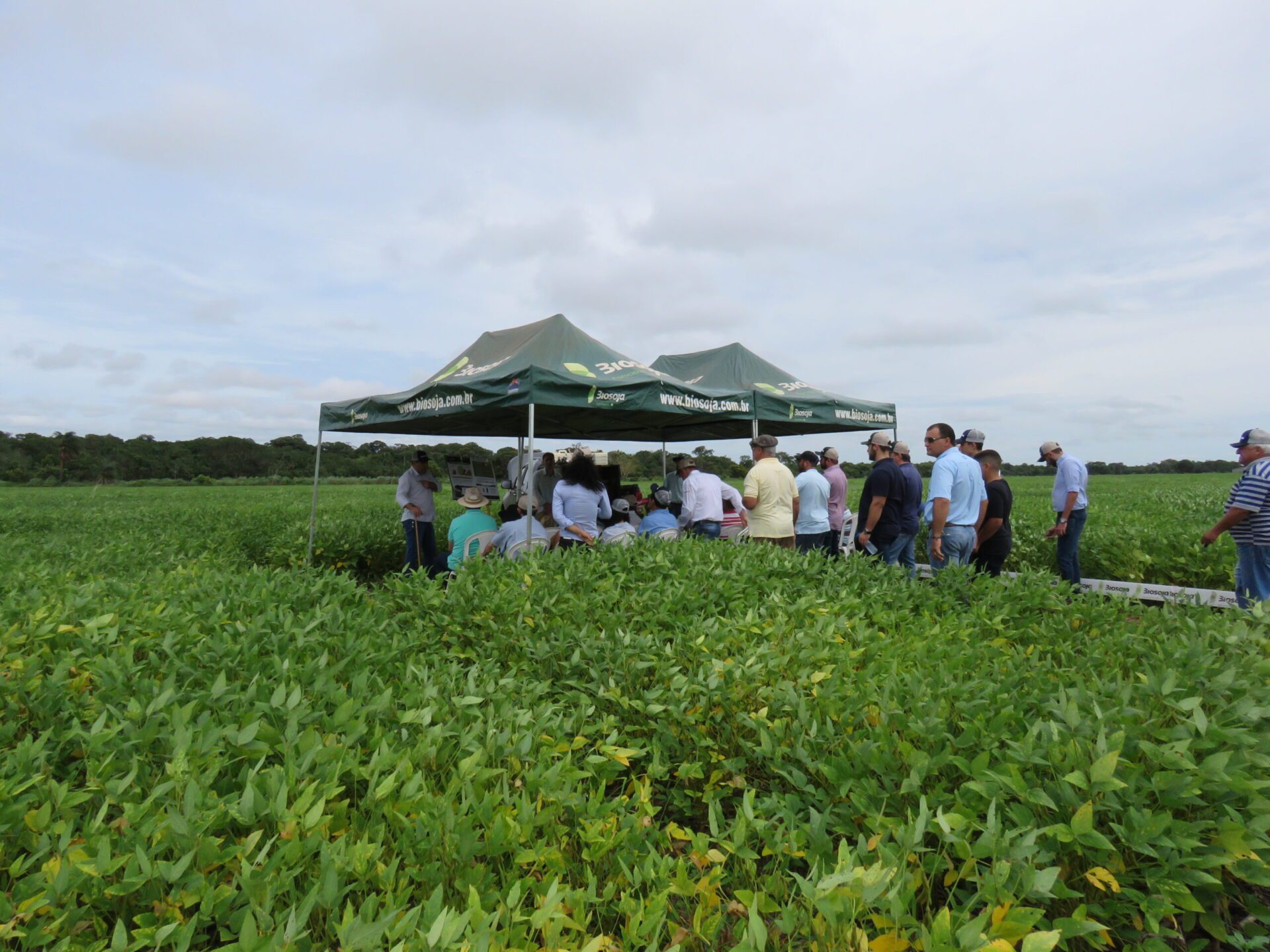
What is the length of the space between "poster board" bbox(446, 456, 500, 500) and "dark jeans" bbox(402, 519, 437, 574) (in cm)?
68

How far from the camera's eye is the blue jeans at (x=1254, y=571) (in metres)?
6.42

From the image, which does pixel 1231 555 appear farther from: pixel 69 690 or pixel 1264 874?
pixel 69 690

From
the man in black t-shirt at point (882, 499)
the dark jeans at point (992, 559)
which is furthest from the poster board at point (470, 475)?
the dark jeans at point (992, 559)

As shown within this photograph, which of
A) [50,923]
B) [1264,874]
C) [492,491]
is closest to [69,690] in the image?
[50,923]

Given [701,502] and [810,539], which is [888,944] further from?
[810,539]

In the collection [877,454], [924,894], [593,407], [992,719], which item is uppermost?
[593,407]

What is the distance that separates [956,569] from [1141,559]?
6.06m

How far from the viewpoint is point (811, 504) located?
28.3 feet

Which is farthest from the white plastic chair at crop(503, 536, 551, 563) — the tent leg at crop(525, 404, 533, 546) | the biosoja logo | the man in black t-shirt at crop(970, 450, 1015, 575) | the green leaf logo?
the man in black t-shirt at crop(970, 450, 1015, 575)

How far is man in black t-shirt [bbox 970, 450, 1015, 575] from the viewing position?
303 inches

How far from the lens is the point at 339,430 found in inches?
418

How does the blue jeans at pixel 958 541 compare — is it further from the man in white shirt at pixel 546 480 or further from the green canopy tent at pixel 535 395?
the man in white shirt at pixel 546 480

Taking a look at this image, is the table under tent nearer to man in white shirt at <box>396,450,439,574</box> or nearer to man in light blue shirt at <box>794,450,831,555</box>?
man in white shirt at <box>396,450,439,574</box>

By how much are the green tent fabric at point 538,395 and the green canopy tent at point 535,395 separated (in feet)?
0.04
